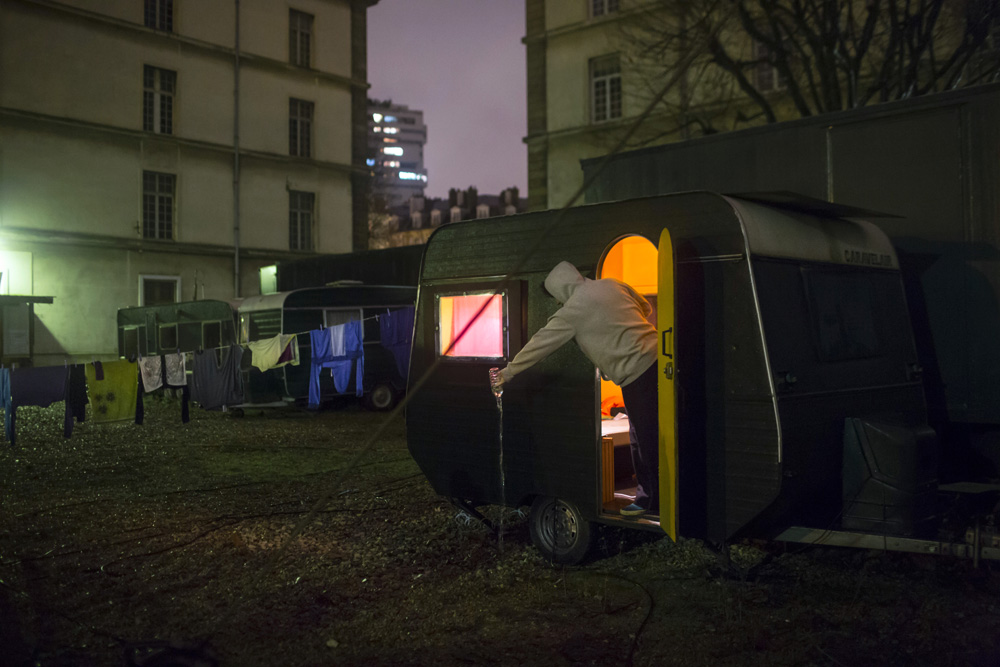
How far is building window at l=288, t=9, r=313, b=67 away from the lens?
32906 mm

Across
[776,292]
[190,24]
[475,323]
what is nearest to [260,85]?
[190,24]

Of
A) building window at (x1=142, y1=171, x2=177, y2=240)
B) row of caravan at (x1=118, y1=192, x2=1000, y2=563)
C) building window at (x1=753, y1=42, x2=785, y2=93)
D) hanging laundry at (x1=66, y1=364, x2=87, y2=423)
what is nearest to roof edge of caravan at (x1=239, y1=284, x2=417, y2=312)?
hanging laundry at (x1=66, y1=364, x2=87, y2=423)

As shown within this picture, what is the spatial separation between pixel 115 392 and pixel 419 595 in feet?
32.1

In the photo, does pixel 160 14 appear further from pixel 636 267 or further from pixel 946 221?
pixel 946 221

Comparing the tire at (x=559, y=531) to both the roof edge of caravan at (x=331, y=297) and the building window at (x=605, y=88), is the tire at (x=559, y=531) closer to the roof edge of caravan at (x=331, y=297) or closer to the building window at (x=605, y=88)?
the roof edge of caravan at (x=331, y=297)

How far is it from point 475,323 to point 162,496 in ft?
15.6

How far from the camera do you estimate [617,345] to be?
5773mm

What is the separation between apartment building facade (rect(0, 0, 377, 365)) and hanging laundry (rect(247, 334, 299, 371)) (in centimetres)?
1341

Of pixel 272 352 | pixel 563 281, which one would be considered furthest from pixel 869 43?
pixel 563 281

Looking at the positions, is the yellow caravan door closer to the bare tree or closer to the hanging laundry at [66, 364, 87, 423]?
the bare tree

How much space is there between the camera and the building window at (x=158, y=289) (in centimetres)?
2855

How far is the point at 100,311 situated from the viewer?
27.4 metres

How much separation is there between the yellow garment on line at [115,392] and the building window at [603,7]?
20.5 meters

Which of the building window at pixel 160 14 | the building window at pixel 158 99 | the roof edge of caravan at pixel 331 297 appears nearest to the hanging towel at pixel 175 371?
the roof edge of caravan at pixel 331 297
